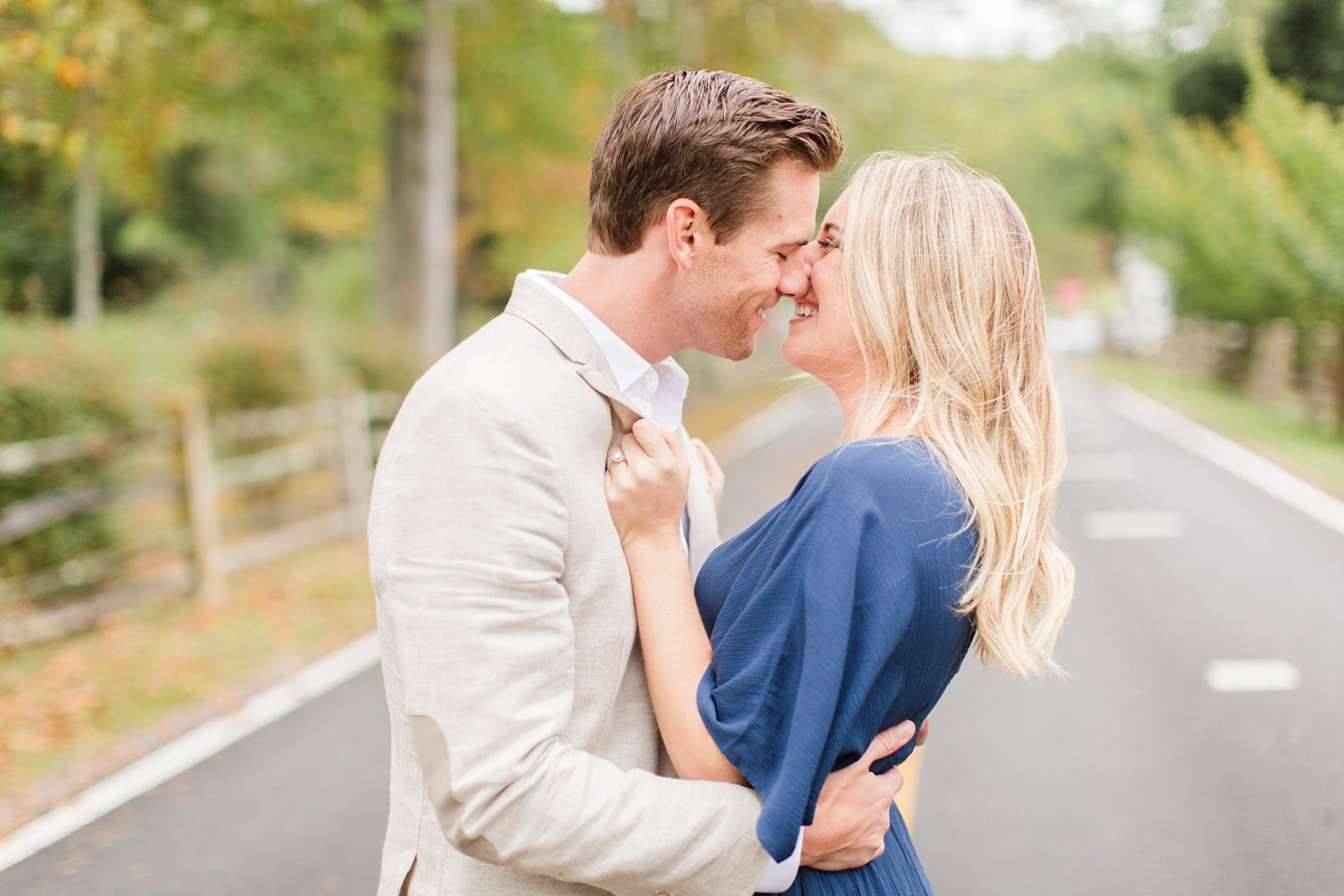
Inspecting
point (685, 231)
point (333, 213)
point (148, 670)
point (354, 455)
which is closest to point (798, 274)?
point (685, 231)

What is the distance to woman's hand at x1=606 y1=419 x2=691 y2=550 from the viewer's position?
1839mm

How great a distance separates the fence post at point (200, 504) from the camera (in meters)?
9.04

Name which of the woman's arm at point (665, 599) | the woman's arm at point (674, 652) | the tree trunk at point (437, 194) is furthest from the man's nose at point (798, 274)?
the tree trunk at point (437, 194)

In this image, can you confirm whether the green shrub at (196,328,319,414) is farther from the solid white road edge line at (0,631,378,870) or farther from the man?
the man

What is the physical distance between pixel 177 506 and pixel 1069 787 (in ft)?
22.8

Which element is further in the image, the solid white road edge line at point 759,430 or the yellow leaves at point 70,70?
the solid white road edge line at point 759,430

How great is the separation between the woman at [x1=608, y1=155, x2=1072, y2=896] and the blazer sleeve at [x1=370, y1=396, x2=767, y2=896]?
0.61 feet

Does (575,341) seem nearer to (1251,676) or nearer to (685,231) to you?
(685,231)

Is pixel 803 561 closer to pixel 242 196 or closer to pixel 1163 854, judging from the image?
pixel 1163 854

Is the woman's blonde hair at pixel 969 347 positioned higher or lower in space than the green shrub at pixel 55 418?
higher

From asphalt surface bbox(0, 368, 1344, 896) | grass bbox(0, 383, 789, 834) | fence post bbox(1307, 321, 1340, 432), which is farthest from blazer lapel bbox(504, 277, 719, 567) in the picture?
fence post bbox(1307, 321, 1340, 432)

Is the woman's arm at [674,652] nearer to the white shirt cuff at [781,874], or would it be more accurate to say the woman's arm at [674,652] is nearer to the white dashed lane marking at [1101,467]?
A: the white shirt cuff at [781,874]

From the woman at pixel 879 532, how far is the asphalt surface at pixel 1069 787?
901mm

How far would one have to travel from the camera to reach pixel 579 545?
175 centimetres
